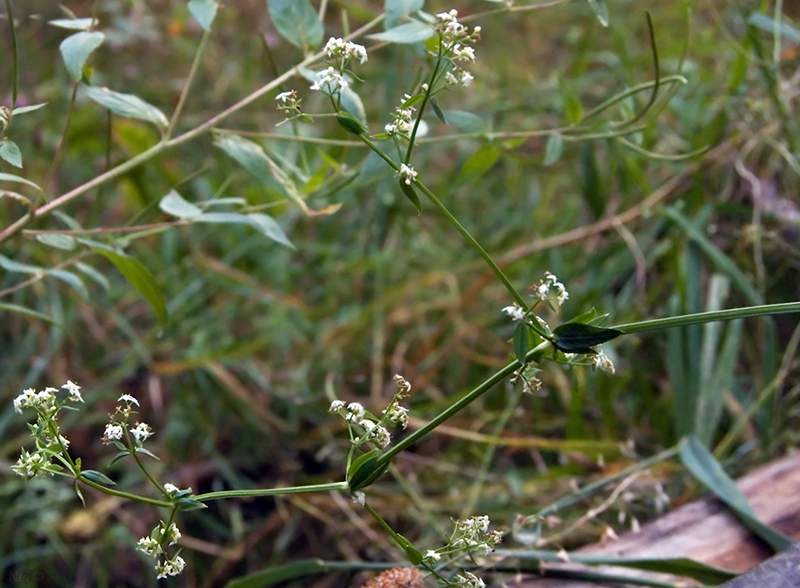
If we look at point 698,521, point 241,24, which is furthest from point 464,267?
point 241,24

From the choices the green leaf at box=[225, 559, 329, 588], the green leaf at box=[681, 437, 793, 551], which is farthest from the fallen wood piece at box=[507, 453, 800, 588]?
the green leaf at box=[225, 559, 329, 588]

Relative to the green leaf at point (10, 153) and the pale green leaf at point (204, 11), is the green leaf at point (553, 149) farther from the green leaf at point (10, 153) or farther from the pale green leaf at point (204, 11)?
the green leaf at point (10, 153)

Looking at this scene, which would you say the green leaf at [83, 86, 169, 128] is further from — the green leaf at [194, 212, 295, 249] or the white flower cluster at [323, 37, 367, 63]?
the white flower cluster at [323, 37, 367, 63]

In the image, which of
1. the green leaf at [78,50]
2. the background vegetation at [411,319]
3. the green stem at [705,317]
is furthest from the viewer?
the background vegetation at [411,319]

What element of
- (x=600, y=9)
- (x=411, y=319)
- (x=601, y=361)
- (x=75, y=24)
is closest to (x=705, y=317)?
(x=601, y=361)

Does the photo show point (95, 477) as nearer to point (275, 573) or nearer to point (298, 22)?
point (275, 573)

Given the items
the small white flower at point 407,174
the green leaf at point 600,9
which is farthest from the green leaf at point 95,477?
the green leaf at point 600,9

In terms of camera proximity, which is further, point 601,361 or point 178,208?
point 178,208
